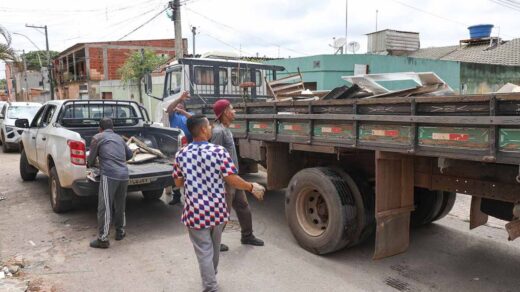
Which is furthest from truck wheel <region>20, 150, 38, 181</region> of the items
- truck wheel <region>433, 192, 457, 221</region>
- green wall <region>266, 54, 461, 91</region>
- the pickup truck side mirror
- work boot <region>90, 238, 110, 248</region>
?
green wall <region>266, 54, 461, 91</region>

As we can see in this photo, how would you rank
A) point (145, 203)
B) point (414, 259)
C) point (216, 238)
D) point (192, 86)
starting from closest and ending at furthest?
point (216, 238) < point (414, 259) < point (145, 203) < point (192, 86)

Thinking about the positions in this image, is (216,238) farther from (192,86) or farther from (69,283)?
(192,86)

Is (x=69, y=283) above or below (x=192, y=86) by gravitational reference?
below

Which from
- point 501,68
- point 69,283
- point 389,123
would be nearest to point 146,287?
point 69,283

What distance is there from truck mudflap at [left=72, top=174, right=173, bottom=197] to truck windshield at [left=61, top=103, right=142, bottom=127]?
4.92 ft

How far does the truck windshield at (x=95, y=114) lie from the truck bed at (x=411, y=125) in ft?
9.23

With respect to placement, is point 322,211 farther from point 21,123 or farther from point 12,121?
point 12,121

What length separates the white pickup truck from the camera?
5230 millimetres

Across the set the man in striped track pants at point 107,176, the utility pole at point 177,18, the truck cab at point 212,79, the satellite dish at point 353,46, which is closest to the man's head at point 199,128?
the man in striped track pants at point 107,176

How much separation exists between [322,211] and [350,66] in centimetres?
1035

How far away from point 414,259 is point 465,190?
4.12ft

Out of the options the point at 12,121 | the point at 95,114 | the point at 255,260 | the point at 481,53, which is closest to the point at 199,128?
the point at 255,260

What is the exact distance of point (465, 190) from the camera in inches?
139

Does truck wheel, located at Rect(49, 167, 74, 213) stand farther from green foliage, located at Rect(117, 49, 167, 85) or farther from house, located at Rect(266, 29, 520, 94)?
green foliage, located at Rect(117, 49, 167, 85)
